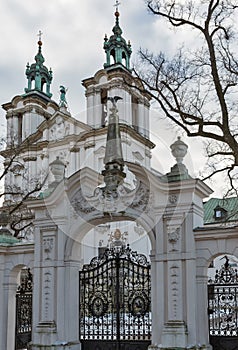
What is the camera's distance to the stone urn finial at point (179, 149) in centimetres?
1118

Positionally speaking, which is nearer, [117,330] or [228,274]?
[228,274]

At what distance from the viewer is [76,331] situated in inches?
460

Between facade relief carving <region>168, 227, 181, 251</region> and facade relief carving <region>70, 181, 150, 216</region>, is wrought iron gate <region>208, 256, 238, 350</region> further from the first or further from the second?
facade relief carving <region>70, 181, 150, 216</region>

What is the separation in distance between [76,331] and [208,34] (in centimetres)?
756

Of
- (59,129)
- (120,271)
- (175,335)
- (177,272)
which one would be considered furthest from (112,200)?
(59,129)

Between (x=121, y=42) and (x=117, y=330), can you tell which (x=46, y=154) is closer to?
(x=121, y=42)

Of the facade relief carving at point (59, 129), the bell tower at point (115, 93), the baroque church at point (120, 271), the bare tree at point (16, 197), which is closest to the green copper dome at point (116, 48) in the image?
the bell tower at point (115, 93)

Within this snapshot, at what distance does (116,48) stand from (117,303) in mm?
21820

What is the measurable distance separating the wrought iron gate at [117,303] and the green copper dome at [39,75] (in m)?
24.8

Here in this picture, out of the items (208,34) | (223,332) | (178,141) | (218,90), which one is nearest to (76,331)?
(223,332)

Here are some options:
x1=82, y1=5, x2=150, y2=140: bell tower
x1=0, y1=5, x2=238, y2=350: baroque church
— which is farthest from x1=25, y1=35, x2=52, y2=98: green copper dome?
x1=0, y1=5, x2=238, y2=350: baroque church

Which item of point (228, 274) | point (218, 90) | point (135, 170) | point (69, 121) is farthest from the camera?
point (69, 121)

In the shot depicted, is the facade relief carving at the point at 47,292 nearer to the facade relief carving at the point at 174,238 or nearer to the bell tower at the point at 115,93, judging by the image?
the facade relief carving at the point at 174,238

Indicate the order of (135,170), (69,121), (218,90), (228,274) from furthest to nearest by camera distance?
(69,121) < (218,90) < (135,170) < (228,274)
